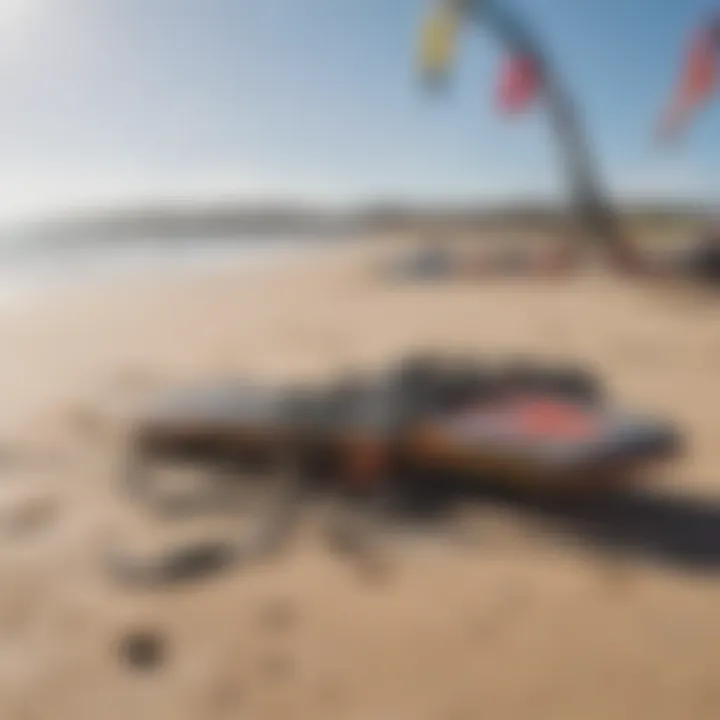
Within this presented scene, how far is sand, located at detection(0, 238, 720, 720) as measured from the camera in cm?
81

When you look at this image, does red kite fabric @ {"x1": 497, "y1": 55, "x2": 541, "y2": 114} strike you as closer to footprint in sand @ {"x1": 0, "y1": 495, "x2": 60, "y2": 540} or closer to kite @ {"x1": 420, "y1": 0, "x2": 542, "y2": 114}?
kite @ {"x1": 420, "y1": 0, "x2": 542, "y2": 114}

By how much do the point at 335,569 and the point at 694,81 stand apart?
0.64 meters

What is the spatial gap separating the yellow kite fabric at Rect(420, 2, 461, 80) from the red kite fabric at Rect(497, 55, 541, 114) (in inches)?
2.4

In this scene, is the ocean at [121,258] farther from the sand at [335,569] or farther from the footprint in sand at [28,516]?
the footprint in sand at [28,516]

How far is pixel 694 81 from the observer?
1.08 meters

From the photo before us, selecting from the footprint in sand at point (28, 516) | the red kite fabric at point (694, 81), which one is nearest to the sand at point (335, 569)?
the footprint in sand at point (28, 516)

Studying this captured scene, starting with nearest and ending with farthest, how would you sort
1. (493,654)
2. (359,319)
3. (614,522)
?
(493,654), (614,522), (359,319)

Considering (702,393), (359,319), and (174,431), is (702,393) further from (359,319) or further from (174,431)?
(174,431)

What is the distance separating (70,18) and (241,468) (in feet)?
1.63

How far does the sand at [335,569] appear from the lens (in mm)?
806

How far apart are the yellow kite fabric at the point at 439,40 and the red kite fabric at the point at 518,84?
0.20 ft

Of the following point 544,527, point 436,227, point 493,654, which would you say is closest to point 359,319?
point 436,227

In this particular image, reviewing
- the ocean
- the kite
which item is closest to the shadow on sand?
the ocean

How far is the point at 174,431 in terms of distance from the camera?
1.06 metres
